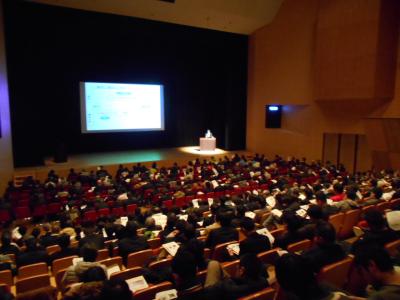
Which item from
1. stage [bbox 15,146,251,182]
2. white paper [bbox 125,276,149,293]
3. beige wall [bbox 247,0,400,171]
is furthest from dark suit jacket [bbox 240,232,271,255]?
beige wall [bbox 247,0,400,171]

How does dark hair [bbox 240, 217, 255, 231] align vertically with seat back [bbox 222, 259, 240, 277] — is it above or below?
above

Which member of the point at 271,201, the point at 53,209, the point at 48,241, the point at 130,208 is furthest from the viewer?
the point at 53,209

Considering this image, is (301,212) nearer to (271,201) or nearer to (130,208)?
(271,201)

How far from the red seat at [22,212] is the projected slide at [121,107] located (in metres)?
6.94

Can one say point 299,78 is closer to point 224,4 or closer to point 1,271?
point 224,4

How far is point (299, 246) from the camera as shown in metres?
3.75

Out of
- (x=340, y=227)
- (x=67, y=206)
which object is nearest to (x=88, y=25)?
(x=67, y=206)

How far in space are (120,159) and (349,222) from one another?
32.7 feet

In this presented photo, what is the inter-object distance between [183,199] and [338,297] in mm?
5513

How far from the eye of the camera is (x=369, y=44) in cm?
1082

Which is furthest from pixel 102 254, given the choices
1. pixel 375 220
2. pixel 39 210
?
pixel 39 210

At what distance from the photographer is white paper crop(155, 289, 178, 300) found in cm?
266

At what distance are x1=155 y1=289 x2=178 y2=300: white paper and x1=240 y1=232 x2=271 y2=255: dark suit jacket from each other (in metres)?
0.97

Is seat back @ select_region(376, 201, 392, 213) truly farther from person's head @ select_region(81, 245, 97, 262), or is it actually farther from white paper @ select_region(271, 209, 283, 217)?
person's head @ select_region(81, 245, 97, 262)
